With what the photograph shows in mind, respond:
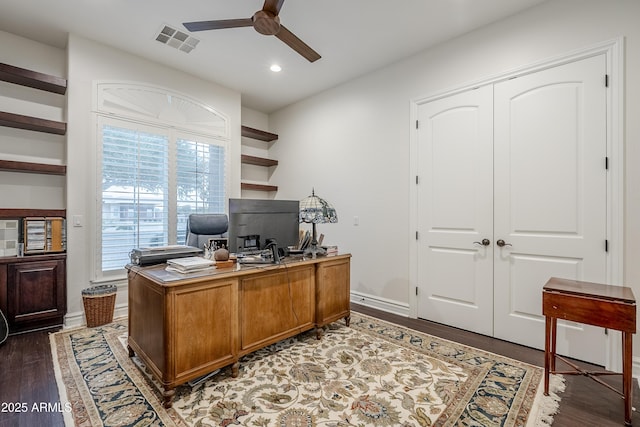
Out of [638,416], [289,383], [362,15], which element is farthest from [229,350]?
[362,15]

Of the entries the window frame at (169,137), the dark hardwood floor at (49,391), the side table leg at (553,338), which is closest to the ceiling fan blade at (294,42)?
the window frame at (169,137)

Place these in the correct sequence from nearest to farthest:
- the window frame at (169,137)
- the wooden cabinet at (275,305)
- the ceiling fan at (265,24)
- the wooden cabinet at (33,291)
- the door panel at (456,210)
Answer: the ceiling fan at (265,24) → the wooden cabinet at (275,305) → the wooden cabinet at (33,291) → the door panel at (456,210) → the window frame at (169,137)

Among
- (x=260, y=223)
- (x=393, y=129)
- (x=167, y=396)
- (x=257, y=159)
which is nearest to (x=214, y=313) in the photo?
(x=167, y=396)

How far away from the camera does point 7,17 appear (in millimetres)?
2773

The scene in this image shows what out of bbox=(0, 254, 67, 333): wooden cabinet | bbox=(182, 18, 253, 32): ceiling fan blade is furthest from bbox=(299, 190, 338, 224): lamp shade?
bbox=(0, 254, 67, 333): wooden cabinet

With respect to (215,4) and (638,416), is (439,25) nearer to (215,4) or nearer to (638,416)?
(215,4)

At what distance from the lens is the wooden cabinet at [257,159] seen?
475cm

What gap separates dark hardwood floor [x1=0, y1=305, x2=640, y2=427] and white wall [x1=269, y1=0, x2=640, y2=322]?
86cm

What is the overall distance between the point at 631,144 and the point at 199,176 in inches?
172

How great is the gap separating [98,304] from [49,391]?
122 cm

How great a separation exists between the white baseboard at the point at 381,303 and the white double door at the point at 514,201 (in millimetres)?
216

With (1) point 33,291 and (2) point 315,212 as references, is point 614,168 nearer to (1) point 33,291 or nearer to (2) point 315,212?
(2) point 315,212

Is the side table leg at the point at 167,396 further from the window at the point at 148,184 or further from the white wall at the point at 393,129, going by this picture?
the white wall at the point at 393,129

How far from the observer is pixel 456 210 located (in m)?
3.04
